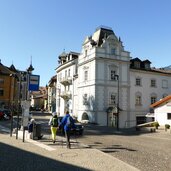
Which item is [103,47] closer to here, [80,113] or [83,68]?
[83,68]

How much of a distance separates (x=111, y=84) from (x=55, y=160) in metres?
29.6

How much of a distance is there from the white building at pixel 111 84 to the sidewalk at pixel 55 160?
2430cm

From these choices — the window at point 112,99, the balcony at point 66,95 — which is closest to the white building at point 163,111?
the window at point 112,99

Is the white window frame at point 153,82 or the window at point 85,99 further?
the white window frame at point 153,82

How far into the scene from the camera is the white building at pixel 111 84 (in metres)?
37.2

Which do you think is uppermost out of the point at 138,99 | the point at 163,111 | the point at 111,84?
the point at 111,84

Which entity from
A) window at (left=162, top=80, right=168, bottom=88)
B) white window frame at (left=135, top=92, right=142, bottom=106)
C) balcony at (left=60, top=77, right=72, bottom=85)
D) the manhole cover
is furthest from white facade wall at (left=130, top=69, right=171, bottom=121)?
the manhole cover

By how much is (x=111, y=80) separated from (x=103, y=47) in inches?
212

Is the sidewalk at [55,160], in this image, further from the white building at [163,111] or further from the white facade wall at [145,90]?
the white facade wall at [145,90]

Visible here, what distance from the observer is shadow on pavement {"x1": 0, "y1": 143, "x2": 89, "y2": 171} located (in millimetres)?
7805

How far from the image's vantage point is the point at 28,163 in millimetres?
8438

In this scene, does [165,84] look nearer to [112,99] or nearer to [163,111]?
[112,99]

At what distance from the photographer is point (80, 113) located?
41250mm

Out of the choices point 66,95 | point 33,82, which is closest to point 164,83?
point 66,95
